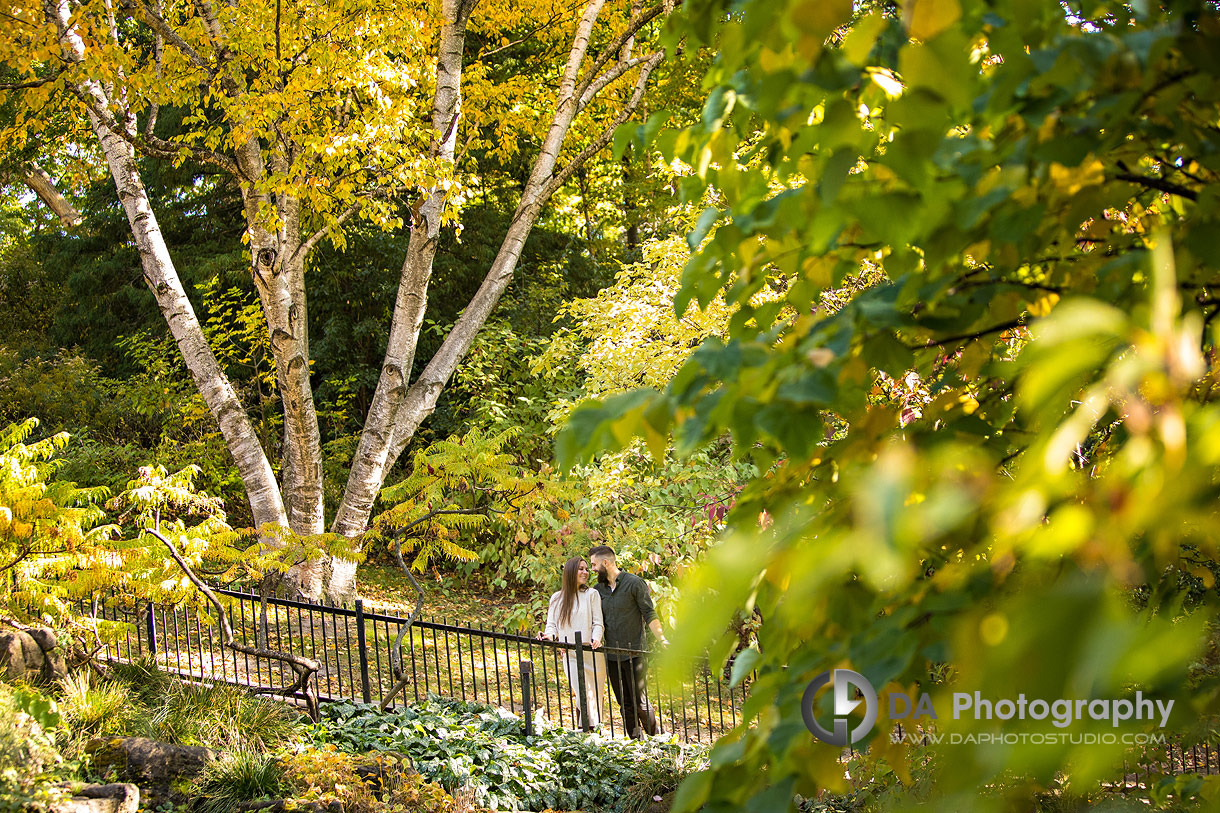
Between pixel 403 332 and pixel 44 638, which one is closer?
pixel 44 638

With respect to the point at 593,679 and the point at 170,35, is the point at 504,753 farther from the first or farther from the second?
the point at 170,35

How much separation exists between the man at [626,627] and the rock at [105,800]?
3.21 meters

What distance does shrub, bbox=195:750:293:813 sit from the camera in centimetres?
448

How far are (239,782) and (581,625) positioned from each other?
262cm

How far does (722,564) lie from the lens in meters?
0.67

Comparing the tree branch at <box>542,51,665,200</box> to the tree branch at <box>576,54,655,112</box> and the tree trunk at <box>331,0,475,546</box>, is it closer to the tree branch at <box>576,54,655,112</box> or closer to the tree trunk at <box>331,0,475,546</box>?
the tree branch at <box>576,54,655,112</box>

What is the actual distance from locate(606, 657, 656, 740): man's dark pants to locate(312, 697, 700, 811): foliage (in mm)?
568

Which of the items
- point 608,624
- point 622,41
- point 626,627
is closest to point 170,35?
point 622,41

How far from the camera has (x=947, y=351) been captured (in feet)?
4.51

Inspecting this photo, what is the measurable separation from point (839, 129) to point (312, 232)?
10152mm

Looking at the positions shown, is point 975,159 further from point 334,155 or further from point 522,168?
point 522,168

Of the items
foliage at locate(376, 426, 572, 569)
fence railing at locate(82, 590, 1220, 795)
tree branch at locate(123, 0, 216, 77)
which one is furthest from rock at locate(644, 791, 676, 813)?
tree branch at locate(123, 0, 216, 77)

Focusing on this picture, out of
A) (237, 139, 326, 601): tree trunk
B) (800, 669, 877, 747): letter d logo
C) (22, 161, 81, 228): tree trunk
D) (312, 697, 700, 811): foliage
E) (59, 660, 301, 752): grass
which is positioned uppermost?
(22, 161, 81, 228): tree trunk

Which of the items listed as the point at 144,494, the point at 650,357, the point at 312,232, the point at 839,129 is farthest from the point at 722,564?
the point at 312,232
